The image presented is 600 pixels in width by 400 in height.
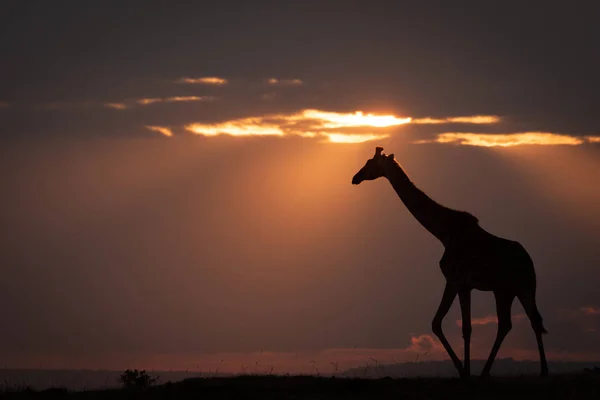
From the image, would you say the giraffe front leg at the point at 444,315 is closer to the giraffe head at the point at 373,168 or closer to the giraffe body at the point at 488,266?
the giraffe body at the point at 488,266

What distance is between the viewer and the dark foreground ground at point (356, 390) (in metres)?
20.7

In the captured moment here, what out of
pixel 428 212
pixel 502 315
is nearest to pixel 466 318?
pixel 502 315

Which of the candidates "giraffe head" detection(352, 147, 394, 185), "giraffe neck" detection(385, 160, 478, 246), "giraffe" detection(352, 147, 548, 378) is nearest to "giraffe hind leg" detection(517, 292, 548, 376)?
"giraffe" detection(352, 147, 548, 378)

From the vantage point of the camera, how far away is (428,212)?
89.3 ft

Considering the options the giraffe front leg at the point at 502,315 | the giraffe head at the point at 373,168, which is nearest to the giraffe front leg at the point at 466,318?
the giraffe front leg at the point at 502,315

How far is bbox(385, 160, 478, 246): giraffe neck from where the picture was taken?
26531 millimetres

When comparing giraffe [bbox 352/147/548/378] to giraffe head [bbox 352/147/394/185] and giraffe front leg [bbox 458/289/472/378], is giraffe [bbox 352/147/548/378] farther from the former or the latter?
giraffe head [bbox 352/147/394/185]

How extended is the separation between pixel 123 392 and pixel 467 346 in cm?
900

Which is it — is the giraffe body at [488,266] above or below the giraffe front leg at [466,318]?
above

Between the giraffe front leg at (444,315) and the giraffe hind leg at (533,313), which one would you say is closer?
the giraffe front leg at (444,315)

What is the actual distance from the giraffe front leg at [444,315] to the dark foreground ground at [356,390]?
1.33 meters

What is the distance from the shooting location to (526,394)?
69.4ft

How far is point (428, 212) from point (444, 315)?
3.58m

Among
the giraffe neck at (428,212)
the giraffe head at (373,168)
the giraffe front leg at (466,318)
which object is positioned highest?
the giraffe head at (373,168)
